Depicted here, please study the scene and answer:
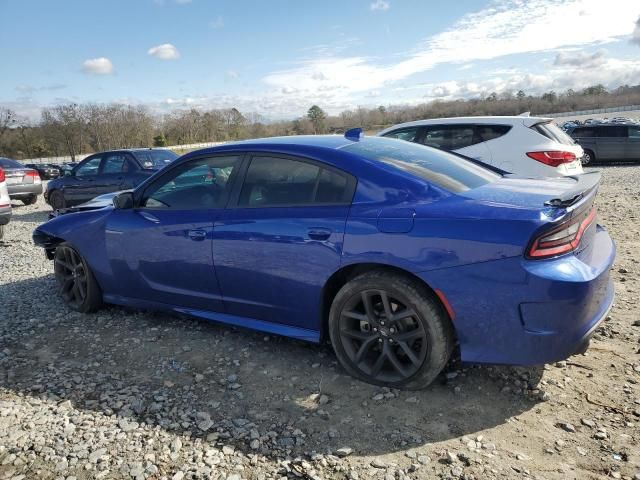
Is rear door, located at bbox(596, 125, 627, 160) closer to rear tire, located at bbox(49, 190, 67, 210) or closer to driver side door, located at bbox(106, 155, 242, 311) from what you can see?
rear tire, located at bbox(49, 190, 67, 210)

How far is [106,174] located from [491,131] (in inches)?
319

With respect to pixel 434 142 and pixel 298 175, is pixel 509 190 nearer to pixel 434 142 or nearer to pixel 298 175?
pixel 298 175

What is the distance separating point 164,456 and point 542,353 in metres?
2.03

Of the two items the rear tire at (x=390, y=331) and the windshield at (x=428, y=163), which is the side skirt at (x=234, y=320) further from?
the windshield at (x=428, y=163)

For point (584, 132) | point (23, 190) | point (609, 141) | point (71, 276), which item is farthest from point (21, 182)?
point (609, 141)

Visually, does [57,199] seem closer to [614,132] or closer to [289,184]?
[289,184]

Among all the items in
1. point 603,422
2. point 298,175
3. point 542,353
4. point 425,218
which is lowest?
point 603,422

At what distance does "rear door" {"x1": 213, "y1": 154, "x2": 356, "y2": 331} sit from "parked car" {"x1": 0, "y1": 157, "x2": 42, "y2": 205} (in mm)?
12660

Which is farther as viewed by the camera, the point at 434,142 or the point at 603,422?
the point at 434,142

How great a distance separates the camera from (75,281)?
15.1 feet

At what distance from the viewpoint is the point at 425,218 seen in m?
2.80

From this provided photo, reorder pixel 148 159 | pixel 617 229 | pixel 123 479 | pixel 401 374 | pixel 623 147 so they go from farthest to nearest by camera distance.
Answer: pixel 623 147 → pixel 148 159 → pixel 617 229 → pixel 401 374 → pixel 123 479

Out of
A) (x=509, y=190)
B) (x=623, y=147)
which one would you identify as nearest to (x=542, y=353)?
(x=509, y=190)

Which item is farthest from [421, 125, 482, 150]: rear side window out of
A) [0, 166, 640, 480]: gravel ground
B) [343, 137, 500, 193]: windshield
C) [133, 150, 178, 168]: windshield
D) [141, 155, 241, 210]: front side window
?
[133, 150, 178, 168]: windshield
